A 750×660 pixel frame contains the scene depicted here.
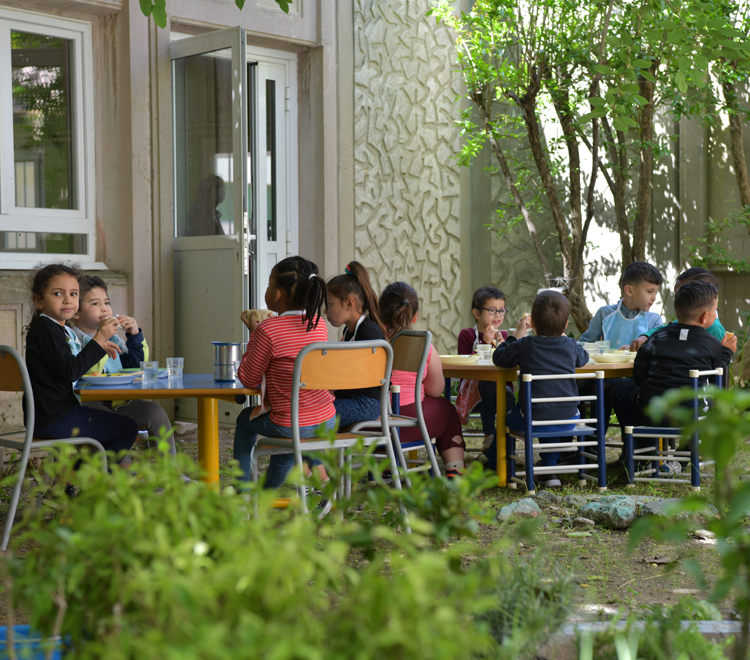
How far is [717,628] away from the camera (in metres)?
1.64

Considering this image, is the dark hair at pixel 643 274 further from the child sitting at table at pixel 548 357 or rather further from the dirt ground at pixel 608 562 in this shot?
the dirt ground at pixel 608 562

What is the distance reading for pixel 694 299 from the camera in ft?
13.3

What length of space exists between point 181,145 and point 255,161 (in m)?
0.67

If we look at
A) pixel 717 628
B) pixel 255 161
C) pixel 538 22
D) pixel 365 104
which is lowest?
pixel 717 628

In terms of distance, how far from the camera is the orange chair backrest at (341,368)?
114 inches

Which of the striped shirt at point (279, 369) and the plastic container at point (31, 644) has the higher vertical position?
the striped shirt at point (279, 369)

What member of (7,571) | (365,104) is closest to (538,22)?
(365,104)

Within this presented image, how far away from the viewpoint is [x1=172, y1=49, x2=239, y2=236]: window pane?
226 inches

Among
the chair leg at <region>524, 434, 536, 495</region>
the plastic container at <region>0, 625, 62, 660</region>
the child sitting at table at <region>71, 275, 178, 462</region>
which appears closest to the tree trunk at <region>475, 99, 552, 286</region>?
the chair leg at <region>524, 434, 536, 495</region>

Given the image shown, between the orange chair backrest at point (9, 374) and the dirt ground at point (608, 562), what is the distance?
610mm

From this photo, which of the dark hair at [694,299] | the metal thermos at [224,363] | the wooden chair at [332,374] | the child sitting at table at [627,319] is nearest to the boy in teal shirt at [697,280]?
the child sitting at table at [627,319]

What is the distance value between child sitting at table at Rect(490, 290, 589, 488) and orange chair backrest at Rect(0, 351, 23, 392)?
2132 mm

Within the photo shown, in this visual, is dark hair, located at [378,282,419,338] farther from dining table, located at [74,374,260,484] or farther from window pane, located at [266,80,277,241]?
window pane, located at [266,80,277,241]

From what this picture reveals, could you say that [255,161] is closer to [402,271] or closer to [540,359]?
[402,271]
